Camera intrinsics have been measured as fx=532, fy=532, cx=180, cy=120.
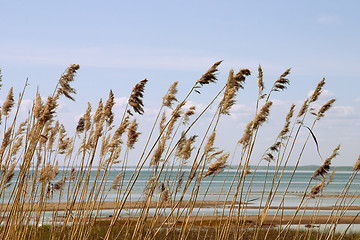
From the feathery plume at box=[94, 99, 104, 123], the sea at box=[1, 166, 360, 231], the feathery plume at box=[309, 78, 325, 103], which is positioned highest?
the feathery plume at box=[309, 78, 325, 103]

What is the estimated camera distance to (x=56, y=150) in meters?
6.13

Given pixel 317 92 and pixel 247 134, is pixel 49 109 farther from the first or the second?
pixel 317 92

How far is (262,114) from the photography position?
437 centimetres

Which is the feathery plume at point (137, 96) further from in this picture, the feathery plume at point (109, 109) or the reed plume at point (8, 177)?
the reed plume at point (8, 177)

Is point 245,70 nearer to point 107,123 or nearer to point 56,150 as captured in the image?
point 107,123

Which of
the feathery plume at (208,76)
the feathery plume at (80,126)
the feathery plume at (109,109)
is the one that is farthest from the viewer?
the feathery plume at (80,126)

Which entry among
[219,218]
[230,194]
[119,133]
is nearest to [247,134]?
[119,133]

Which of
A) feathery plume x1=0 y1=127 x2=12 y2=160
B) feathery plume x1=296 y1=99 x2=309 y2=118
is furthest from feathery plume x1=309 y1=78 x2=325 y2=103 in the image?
feathery plume x1=0 y1=127 x2=12 y2=160

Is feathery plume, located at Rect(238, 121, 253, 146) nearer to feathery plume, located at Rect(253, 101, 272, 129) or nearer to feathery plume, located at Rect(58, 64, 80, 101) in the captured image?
feathery plume, located at Rect(253, 101, 272, 129)

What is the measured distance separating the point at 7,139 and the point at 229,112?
2.11 meters

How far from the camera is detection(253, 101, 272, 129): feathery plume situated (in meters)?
4.33

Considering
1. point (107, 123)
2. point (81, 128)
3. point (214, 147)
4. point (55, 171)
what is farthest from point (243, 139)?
point (55, 171)

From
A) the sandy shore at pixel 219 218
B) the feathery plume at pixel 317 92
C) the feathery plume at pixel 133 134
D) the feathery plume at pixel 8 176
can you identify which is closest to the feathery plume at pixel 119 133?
the feathery plume at pixel 133 134

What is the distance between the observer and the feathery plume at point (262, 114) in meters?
4.33
